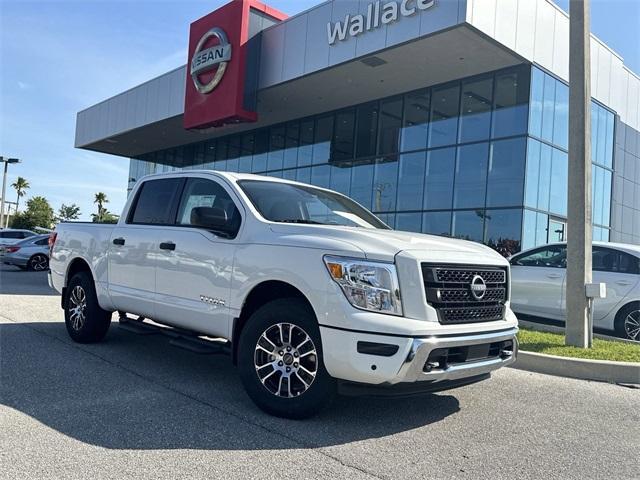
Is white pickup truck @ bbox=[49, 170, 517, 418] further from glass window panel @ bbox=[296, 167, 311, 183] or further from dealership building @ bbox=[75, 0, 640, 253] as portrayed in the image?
glass window panel @ bbox=[296, 167, 311, 183]

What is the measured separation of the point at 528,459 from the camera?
3.63 metres

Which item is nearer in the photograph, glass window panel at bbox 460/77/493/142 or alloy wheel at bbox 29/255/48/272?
glass window panel at bbox 460/77/493/142

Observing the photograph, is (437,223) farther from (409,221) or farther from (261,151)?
(261,151)

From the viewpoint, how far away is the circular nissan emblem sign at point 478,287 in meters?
4.18

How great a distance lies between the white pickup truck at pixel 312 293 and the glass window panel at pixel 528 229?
10600 mm

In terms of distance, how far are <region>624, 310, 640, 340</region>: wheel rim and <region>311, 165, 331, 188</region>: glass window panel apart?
45.5 ft

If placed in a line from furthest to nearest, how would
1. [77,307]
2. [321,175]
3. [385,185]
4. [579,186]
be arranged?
[321,175], [385,185], [579,186], [77,307]

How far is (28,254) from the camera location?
63.2 ft

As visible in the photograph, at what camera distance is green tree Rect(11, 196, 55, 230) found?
67012 millimetres

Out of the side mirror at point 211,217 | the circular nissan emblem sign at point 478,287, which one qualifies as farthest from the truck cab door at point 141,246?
the circular nissan emblem sign at point 478,287

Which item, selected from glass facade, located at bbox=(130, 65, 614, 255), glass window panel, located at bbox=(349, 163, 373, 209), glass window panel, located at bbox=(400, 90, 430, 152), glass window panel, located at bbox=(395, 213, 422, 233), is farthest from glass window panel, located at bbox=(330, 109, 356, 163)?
glass window panel, located at bbox=(395, 213, 422, 233)

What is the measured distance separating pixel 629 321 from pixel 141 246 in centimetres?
708

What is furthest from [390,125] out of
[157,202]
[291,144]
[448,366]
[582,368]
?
[448,366]

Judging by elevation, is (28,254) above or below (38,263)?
above
